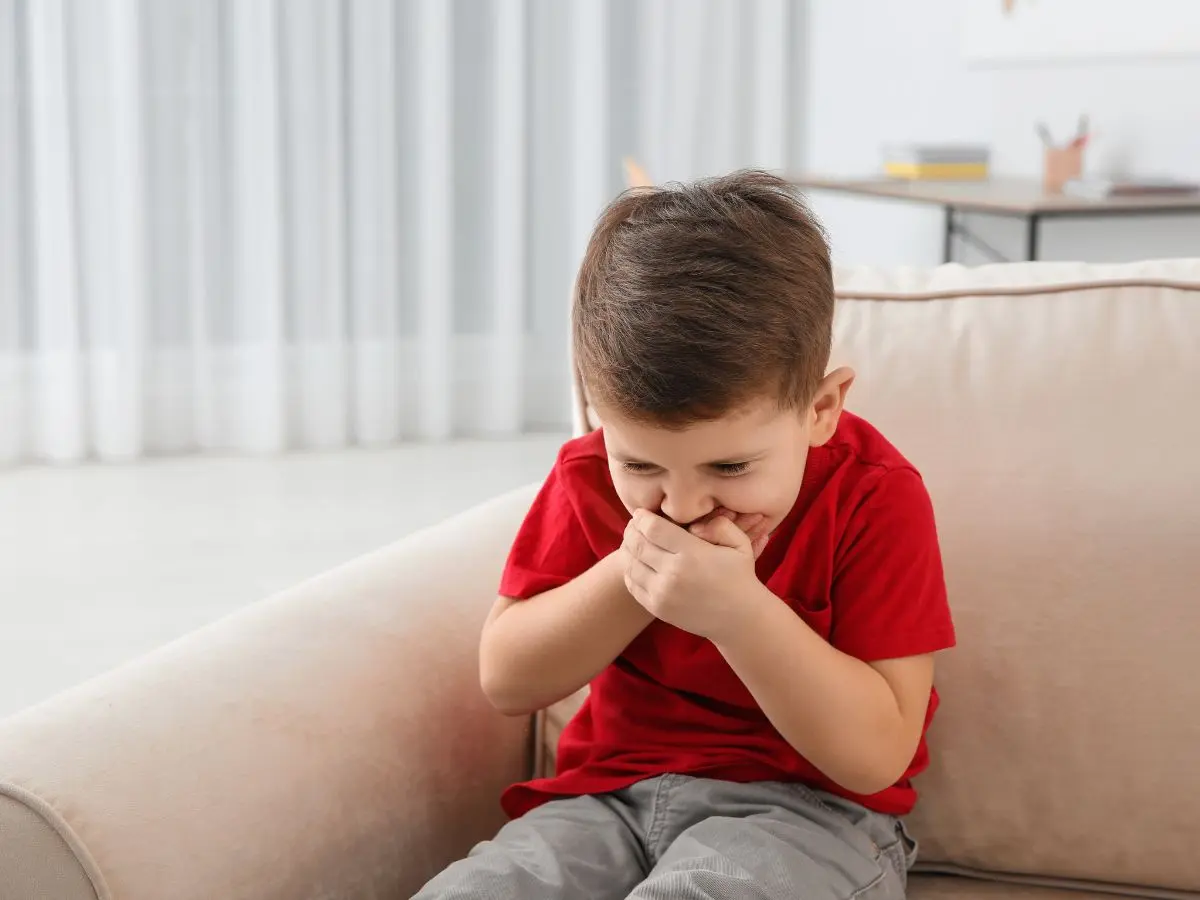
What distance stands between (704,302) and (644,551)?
0.57 feet

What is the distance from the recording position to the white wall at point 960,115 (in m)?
3.12

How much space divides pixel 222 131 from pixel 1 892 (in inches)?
128

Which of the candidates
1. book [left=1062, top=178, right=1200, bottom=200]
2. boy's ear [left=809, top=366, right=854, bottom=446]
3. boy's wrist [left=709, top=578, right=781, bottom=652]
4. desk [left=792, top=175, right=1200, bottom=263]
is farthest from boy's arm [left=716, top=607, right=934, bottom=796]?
book [left=1062, top=178, right=1200, bottom=200]

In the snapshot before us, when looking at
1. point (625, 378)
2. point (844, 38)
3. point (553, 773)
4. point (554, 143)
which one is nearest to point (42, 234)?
point (554, 143)

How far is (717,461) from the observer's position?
3.04 ft

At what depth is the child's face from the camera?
913 millimetres

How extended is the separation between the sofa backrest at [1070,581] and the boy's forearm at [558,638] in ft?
0.93

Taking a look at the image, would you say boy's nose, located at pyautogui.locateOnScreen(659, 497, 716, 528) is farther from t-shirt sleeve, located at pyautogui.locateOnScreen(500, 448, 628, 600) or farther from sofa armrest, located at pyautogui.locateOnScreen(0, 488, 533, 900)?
sofa armrest, located at pyautogui.locateOnScreen(0, 488, 533, 900)

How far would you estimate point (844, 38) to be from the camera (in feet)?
13.6

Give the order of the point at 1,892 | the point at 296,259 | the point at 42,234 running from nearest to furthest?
the point at 1,892
the point at 42,234
the point at 296,259

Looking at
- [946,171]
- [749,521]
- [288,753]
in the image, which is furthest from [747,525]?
[946,171]

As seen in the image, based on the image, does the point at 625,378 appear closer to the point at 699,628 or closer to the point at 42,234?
the point at 699,628

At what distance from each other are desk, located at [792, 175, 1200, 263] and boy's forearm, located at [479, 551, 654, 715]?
1.89 meters

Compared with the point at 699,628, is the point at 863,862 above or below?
below
